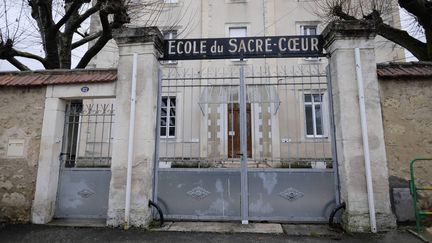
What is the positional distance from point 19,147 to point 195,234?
383 centimetres

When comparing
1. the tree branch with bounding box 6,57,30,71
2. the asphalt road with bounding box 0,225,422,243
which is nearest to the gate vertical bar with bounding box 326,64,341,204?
the asphalt road with bounding box 0,225,422,243

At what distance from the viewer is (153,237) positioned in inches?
163

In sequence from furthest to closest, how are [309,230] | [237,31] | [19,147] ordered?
[237,31], [19,147], [309,230]

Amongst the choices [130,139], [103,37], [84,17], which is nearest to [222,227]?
[130,139]

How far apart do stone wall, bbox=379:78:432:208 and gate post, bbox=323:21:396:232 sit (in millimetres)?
442

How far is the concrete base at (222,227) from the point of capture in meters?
4.41

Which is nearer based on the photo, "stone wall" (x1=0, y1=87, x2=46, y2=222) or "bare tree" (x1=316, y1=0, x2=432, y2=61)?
"stone wall" (x1=0, y1=87, x2=46, y2=222)

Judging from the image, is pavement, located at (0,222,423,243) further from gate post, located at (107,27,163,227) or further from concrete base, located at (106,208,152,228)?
gate post, located at (107,27,163,227)

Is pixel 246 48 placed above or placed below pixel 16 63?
below

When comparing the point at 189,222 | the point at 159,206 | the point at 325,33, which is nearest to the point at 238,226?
the point at 189,222

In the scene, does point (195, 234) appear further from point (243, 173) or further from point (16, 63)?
point (16, 63)

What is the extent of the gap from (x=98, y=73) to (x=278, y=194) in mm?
4142

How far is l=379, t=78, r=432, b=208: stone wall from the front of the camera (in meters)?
4.80

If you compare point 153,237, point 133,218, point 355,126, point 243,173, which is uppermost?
point 355,126
